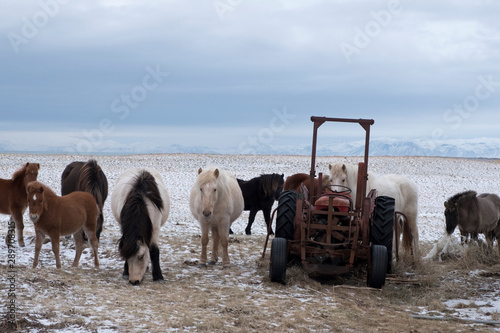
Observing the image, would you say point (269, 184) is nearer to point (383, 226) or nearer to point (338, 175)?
point (338, 175)

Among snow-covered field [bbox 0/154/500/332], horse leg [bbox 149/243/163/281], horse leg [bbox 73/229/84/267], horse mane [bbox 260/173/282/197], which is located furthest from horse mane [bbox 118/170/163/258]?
horse mane [bbox 260/173/282/197]

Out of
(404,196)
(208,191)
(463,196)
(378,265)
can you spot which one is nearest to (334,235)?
(378,265)

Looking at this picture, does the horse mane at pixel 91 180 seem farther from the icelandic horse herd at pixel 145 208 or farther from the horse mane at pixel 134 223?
the horse mane at pixel 134 223

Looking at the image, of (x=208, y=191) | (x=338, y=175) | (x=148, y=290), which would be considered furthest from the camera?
(x=338, y=175)

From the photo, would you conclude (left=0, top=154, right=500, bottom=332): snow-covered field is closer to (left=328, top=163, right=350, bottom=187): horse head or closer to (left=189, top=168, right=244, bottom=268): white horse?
(left=189, top=168, right=244, bottom=268): white horse

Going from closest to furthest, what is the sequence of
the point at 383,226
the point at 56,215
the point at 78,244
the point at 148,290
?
the point at 148,290
the point at 383,226
the point at 56,215
the point at 78,244

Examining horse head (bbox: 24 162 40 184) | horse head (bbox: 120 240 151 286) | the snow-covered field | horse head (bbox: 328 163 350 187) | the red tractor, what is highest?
horse head (bbox: 328 163 350 187)

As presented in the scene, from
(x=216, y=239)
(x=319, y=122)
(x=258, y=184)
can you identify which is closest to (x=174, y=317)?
(x=216, y=239)

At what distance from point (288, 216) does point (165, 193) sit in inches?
86.4

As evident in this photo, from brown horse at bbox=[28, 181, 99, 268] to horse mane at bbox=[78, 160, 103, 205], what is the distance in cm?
142

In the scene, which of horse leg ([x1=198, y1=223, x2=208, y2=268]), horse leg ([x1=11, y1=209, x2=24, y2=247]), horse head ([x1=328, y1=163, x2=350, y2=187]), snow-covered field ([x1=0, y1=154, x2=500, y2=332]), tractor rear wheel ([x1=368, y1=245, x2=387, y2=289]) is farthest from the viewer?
horse leg ([x1=11, y1=209, x2=24, y2=247])

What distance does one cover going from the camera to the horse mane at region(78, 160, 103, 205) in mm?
9375

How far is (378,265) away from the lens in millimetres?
6770

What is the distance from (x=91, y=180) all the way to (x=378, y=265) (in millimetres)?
5697
